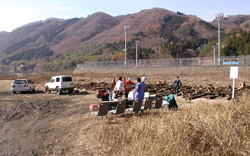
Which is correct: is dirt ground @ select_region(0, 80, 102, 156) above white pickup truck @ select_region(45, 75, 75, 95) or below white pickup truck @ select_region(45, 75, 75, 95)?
below

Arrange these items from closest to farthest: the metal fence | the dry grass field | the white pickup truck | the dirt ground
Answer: the dry grass field, the dirt ground, the white pickup truck, the metal fence

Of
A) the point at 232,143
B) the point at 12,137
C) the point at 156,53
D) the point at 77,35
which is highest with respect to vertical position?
the point at 77,35

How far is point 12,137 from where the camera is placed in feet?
26.4

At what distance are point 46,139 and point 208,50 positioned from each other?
84.4 m

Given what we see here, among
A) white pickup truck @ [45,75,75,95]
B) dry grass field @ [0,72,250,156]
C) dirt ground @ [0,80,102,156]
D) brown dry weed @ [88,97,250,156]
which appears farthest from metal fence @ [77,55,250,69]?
brown dry weed @ [88,97,250,156]

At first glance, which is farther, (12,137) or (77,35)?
(77,35)

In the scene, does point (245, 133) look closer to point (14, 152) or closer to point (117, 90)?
point (14, 152)

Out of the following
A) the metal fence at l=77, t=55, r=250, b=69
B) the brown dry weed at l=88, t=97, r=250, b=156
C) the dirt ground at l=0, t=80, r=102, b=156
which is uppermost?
the metal fence at l=77, t=55, r=250, b=69

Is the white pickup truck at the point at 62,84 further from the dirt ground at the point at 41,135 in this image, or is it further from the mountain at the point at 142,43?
the mountain at the point at 142,43

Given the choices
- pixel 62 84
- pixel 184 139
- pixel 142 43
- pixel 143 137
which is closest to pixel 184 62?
pixel 62 84

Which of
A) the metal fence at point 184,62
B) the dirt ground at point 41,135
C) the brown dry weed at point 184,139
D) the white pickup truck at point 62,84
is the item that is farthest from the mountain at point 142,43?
the brown dry weed at point 184,139

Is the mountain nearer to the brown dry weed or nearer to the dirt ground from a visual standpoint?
the dirt ground

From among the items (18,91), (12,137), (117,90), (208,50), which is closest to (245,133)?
(12,137)

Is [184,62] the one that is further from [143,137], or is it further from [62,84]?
[143,137]
